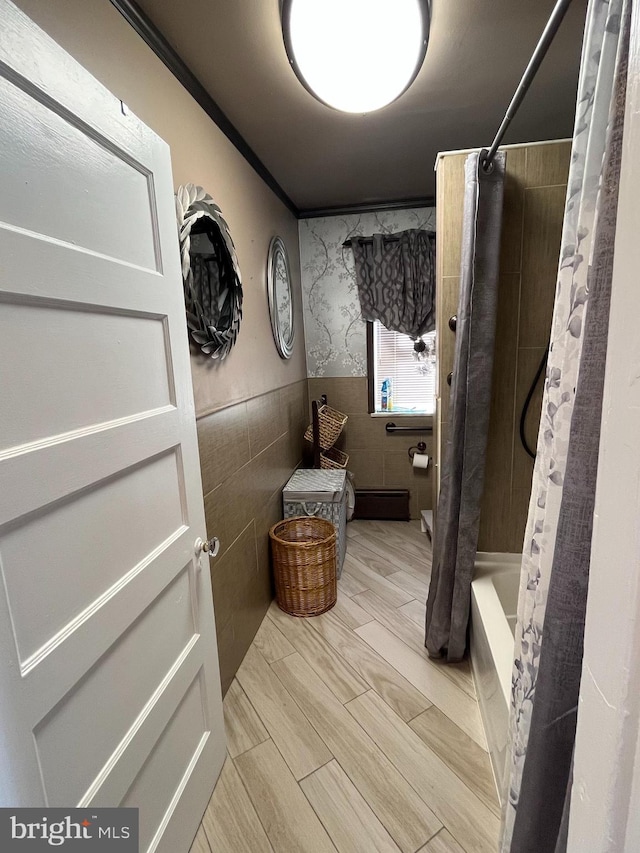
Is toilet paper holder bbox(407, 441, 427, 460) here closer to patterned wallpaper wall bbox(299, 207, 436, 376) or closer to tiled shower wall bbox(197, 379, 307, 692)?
patterned wallpaper wall bbox(299, 207, 436, 376)

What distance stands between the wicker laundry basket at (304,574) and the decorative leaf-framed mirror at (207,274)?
1.07 m

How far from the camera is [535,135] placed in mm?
2012

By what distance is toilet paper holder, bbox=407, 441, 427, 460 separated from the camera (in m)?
3.07

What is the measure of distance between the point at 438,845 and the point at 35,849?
3.50ft

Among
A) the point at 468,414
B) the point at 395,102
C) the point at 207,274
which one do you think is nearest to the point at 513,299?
the point at 468,414

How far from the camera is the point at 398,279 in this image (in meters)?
2.86

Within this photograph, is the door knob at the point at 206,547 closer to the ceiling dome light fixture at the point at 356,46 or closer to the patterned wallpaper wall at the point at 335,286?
the ceiling dome light fixture at the point at 356,46

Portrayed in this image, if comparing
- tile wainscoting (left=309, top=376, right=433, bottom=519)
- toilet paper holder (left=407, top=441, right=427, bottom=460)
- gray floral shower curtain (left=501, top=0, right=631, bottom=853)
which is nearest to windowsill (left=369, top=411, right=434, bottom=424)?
tile wainscoting (left=309, top=376, right=433, bottom=519)

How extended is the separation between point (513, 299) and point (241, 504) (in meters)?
1.49

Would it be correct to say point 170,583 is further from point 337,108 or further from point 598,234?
point 337,108

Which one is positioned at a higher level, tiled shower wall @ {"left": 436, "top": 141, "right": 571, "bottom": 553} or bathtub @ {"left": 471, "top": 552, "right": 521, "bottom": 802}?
tiled shower wall @ {"left": 436, "top": 141, "right": 571, "bottom": 553}

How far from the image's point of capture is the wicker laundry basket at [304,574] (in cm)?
203

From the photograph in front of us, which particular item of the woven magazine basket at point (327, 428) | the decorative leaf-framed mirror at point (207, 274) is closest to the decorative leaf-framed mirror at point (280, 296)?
the woven magazine basket at point (327, 428)

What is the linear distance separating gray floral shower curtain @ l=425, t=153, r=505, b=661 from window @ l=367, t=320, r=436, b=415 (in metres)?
1.52
